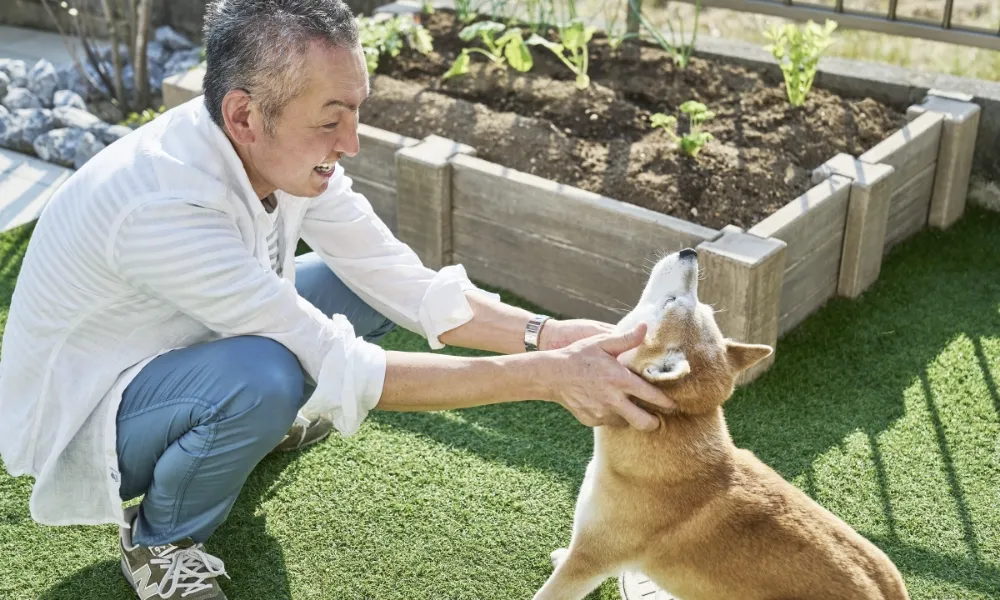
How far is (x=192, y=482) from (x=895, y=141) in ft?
9.61

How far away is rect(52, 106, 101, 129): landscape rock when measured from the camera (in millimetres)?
5215

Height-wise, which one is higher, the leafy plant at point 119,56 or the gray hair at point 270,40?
the gray hair at point 270,40

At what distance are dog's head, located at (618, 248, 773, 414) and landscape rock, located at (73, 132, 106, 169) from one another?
3466 mm

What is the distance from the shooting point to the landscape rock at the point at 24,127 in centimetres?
519

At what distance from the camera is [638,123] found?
4383 mm

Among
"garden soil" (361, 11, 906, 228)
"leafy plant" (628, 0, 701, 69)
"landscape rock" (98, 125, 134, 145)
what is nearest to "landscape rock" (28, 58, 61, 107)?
"landscape rock" (98, 125, 134, 145)

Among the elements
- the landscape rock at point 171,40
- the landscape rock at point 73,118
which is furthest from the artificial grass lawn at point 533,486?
the landscape rock at point 171,40

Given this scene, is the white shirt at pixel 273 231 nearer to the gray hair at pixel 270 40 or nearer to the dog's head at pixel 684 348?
the gray hair at pixel 270 40

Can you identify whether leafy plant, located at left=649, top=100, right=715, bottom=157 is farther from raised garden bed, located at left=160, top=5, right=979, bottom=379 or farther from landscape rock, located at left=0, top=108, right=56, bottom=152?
landscape rock, located at left=0, top=108, right=56, bottom=152

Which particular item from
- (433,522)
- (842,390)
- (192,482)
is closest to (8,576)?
(192,482)

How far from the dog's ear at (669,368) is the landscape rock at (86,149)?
359 cm

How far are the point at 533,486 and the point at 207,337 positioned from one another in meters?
1.05

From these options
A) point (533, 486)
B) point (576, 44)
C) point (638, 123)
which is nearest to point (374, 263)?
point (533, 486)

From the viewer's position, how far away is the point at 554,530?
115 inches
